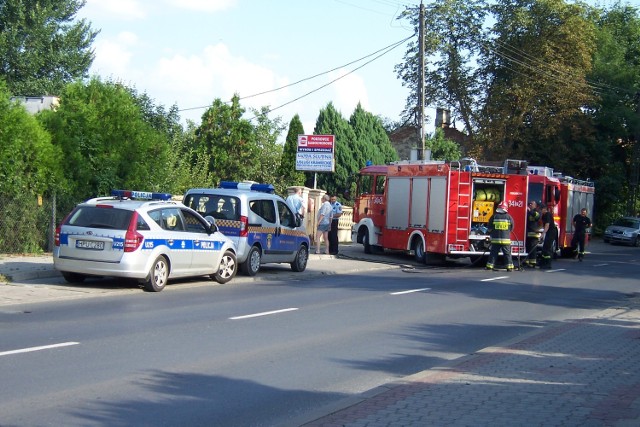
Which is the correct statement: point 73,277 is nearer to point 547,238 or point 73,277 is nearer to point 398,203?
point 398,203

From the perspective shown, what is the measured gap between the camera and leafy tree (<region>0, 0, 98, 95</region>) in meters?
46.0

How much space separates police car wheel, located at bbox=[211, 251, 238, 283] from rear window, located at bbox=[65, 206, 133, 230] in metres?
2.83

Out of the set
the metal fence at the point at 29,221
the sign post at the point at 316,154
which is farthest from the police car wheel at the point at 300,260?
the sign post at the point at 316,154

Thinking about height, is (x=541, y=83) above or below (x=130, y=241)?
above

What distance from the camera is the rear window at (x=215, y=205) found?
18094 millimetres

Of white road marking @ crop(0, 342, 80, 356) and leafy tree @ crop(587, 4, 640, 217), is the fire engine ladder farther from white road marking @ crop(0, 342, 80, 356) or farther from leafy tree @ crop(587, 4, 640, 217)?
leafy tree @ crop(587, 4, 640, 217)

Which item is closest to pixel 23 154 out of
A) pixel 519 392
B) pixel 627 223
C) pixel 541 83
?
pixel 519 392

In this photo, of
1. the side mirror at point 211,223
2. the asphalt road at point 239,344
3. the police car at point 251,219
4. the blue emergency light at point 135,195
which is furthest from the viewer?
the police car at point 251,219

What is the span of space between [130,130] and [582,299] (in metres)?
11.9

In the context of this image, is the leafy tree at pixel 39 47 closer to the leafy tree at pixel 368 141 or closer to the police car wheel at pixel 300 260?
the leafy tree at pixel 368 141

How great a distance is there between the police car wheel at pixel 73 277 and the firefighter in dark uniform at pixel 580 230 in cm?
1927

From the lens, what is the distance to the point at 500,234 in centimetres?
2292

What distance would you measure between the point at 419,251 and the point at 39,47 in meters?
30.7

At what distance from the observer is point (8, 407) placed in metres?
6.66
